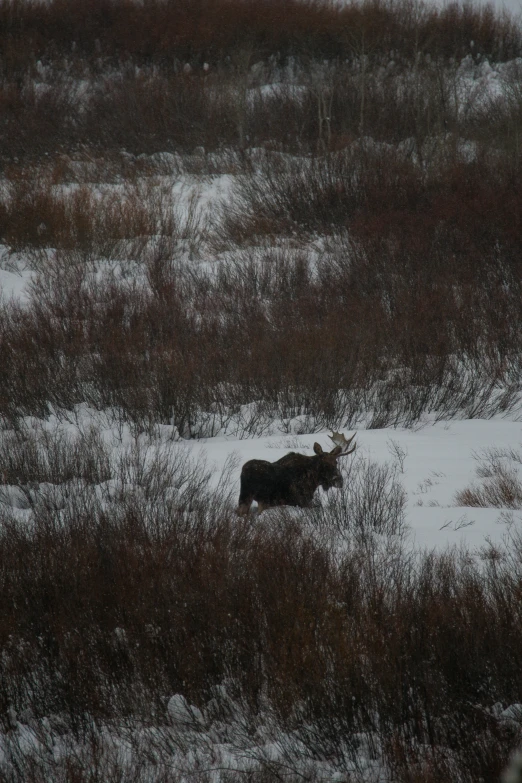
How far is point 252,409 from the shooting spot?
7.25 m

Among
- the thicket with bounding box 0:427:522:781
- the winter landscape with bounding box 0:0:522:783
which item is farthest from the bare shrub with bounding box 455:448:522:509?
the thicket with bounding box 0:427:522:781

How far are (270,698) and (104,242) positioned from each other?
10.8 m

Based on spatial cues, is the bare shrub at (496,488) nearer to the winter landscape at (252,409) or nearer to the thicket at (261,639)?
the winter landscape at (252,409)

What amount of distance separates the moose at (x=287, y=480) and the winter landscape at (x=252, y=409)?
134 millimetres

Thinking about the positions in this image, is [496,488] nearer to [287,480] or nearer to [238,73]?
[287,480]

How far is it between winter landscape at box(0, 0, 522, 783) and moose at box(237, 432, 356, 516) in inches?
5.3

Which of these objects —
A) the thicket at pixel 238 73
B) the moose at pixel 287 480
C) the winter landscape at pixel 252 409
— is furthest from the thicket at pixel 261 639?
the thicket at pixel 238 73

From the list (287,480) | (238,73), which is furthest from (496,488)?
(238,73)

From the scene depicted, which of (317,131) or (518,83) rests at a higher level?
(518,83)

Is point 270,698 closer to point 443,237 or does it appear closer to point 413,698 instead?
point 413,698

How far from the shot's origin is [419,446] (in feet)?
20.0

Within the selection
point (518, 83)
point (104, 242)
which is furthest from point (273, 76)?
point (104, 242)

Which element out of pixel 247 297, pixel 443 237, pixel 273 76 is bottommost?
pixel 247 297

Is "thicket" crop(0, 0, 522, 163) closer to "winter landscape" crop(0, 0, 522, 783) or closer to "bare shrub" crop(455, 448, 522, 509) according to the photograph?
"winter landscape" crop(0, 0, 522, 783)
